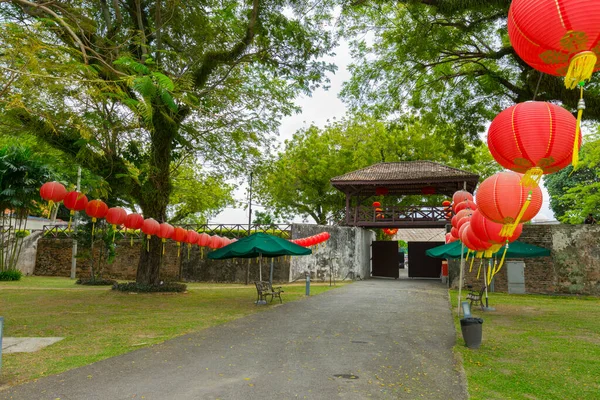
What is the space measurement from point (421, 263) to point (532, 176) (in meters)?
22.4

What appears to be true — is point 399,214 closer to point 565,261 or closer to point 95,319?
point 565,261

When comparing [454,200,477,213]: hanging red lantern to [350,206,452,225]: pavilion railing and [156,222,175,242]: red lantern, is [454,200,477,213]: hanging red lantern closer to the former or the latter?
[156,222,175,242]: red lantern

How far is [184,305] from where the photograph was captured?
12250 millimetres

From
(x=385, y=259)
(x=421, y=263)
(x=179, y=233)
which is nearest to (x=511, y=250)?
(x=179, y=233)

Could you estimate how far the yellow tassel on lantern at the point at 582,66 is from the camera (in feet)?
10.7

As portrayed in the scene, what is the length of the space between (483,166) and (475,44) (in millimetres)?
17654

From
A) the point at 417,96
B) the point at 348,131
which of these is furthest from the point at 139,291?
the point at 348,131

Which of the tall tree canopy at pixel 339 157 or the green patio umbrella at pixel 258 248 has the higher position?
the tall tree canopy at pixel 339 157

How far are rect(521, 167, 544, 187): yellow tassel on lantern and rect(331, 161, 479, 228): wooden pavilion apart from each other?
17.2 meters

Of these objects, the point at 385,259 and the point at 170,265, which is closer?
the point at 170,265

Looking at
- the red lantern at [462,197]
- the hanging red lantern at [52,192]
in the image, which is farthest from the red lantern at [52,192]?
the red lantern at [462,197]

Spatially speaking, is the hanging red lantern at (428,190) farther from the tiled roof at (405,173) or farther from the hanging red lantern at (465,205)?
the hanging red lantern at (465,205)

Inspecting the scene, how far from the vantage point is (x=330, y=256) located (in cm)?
2130

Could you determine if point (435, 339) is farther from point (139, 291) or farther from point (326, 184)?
point (326, 184)
